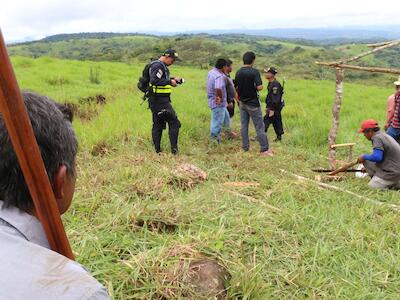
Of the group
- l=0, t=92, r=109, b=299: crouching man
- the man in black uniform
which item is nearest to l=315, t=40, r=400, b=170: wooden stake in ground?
the man in black uniform

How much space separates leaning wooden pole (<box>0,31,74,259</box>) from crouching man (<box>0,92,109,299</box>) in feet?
0.15

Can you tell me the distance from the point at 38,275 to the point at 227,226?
2.46 meters

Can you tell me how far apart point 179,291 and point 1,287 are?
162 cm

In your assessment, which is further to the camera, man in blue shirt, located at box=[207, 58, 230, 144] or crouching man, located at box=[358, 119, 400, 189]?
man in blue shirt, located at box=[207, 58, 230, 144]

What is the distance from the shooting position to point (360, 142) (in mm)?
7270

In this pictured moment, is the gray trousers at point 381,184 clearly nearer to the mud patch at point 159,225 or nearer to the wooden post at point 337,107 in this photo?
Result: the wooden post at point 337,107

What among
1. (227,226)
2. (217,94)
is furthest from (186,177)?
(217,94)

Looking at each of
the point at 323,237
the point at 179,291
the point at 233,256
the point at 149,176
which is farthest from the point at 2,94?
the point at 149,176

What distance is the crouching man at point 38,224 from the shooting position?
30.3 inches

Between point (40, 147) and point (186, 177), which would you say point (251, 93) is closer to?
point (186, 177)

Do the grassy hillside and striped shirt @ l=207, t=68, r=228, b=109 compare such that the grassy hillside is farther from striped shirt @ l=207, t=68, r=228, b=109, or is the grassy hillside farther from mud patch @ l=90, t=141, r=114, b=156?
striped shirt @ l=207, t=68, r=228, b=109

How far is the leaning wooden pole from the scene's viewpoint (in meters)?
0.63

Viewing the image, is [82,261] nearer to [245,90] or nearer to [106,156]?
[106,156]

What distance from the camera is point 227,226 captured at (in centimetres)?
315
